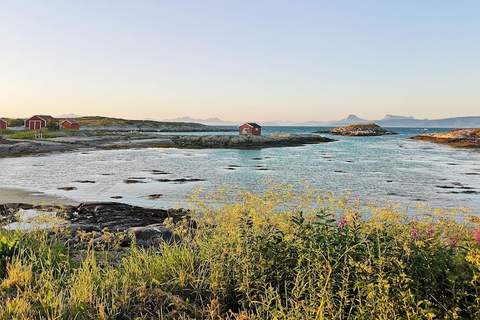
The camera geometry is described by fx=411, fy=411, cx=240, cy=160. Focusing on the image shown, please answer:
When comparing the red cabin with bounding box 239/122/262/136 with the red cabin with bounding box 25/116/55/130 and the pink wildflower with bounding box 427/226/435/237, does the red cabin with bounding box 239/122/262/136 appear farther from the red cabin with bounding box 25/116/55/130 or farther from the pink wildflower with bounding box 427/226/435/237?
the pink wildflower with bounding box 427/226/435/237

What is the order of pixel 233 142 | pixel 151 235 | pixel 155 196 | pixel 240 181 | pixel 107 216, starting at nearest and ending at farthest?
pixel 151 235, pixel 107 216, pixel 155 196, pixel 240 181, pixel 233 142

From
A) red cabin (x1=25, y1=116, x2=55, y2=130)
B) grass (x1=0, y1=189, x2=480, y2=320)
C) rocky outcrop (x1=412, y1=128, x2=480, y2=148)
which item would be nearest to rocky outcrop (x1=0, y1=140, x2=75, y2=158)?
red cabin (x1=25, y1=116, x2=55, y2=130)

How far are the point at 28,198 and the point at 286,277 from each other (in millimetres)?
17180

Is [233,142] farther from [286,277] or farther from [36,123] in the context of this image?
[286,277]

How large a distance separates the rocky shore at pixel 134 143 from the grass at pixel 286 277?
4495 centimetres

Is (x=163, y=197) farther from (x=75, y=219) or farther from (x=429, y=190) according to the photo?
(x=429, y=190)

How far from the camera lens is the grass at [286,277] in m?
4.17

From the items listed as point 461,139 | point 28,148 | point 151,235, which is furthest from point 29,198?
point 461,139

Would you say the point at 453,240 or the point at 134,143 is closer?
the point at 453,240

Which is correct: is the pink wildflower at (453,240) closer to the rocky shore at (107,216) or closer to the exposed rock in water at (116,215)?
the rocky shore at (107,216)

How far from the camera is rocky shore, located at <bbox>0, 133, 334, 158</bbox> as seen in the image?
49.8 metres

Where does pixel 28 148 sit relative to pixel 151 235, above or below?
above

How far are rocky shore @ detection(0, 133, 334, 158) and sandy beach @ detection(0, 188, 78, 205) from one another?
88.1ft

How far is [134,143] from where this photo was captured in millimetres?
69125
